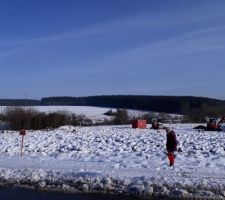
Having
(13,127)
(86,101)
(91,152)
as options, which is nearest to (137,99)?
(86,101)

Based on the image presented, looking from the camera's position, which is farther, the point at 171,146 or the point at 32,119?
the point at 32,119

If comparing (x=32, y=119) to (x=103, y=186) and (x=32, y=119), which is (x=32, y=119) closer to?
(x=32, y=119)

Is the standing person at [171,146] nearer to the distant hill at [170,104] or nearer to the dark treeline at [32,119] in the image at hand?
the dark treeline at [32,119]

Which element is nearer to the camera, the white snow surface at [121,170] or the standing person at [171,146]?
the white snow surface at [121,170]

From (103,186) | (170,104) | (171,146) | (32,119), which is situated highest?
(170,104)

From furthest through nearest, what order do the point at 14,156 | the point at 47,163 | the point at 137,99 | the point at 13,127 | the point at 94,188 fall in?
the point at 137,99 → the point at 13,127 → the point at 14,156 → the point at 47,163 → the point at 94,188

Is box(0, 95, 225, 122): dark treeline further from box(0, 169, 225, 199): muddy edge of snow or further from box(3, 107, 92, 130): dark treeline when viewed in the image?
box(0, 169, 225, 199): muddy edge of snow

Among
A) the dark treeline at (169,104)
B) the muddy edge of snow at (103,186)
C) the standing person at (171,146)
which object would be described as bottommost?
the muddy edge of snow at (103,186)

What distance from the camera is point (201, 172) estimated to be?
17188 mm

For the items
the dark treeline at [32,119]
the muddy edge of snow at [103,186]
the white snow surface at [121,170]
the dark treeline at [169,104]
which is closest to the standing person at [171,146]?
the white snow surface at [121,170]

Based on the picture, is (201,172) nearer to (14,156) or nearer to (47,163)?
(47,163)

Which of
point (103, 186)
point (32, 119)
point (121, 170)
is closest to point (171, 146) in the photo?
point (121, 170)

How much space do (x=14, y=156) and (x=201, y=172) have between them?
10286 millimetres

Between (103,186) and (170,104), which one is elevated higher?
(170,104)
